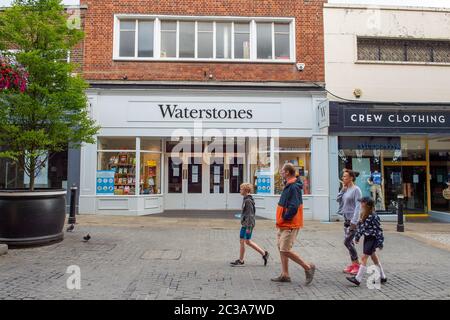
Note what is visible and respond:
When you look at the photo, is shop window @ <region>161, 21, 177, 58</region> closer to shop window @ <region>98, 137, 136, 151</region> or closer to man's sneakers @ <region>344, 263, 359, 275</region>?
shop window @ <region>98, 137, 136, 151</region>

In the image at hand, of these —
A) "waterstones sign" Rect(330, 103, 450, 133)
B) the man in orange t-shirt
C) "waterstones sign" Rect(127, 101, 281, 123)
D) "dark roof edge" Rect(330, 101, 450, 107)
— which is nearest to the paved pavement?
the man in orange t-shirt

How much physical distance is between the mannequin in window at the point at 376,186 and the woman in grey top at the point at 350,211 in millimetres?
7726

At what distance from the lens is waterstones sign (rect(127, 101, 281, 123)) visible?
1294cm

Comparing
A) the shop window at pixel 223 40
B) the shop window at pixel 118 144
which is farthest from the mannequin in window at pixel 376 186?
the shop window at pixel 118 144

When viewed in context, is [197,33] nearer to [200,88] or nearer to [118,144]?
[200,88]

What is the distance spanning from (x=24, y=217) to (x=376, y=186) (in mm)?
11442

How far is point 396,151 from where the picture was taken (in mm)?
13594

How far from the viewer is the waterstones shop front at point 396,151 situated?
509 inches

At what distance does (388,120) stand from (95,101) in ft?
34.4

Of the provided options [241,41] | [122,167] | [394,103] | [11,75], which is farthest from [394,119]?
[11,75]

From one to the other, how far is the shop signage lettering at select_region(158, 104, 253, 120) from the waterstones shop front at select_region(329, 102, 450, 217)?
3.18 meters

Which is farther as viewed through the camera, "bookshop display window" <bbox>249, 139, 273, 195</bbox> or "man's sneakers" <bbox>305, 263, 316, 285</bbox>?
"bookshop display window" <bbox>249, 139, 273, 195</bbox>

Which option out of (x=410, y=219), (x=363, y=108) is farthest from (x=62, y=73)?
(x=410, y=219)

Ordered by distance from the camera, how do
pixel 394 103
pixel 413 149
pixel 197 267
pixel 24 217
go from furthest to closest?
pixel 413 149 → pixel 394 103 → pixel 24 217 → pixel 197 267
